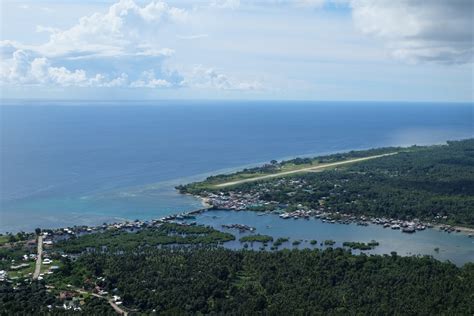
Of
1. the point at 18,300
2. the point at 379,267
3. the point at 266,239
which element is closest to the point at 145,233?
the point at 266,239

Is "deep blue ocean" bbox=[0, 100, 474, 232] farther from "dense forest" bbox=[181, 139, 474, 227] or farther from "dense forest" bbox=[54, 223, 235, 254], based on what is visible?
"dense forest" bbox=[181, 139, 474, 227]

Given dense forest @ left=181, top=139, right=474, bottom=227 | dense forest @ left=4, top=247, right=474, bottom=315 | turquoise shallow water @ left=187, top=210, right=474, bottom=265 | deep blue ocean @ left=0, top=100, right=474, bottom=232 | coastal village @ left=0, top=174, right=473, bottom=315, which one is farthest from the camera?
deep blue ocean @ left=0, top=100, right=474, bottom=232

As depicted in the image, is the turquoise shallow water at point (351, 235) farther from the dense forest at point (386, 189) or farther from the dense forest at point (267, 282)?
the dense forest at point (386, 189)

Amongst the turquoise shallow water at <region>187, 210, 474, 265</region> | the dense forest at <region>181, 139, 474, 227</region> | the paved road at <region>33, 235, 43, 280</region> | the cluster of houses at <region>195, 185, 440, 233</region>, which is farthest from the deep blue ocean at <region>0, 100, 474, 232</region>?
the dense forest at <region>181, 139, 474, 227</region>

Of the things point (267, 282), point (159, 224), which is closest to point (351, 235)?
point (267, 282)

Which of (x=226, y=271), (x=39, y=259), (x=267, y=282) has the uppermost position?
(x=226, y=271)

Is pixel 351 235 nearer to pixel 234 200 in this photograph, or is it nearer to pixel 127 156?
pixel 234 200
